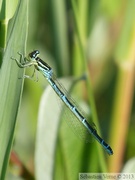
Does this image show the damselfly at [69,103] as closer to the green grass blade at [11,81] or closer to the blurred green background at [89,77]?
the blurred green background at [89,77]

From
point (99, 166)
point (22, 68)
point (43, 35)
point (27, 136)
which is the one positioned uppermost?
point (43, 35)

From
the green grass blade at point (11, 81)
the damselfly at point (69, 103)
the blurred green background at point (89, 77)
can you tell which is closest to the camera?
the green grass blade at point (11, 81)

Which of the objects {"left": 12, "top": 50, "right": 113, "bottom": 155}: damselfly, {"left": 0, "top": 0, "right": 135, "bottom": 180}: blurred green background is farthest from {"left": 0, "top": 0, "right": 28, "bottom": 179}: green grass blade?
{"left": 12, "top": 50, "right": 113, "bottom": 155}: damselfly

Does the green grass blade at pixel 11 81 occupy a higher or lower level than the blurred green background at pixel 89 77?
lower

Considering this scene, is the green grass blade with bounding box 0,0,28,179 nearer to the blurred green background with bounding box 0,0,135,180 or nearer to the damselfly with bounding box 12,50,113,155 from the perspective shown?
the blurred green background with bounding box 0,0,135,180

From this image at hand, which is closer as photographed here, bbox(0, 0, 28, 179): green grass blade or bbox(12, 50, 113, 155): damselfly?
bbox(0, 0, 28, 179): green grass blade

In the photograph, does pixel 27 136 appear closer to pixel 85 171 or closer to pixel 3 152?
pixel 85 171

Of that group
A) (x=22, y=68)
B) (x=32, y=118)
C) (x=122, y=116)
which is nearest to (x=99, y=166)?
(x=122, y=116)

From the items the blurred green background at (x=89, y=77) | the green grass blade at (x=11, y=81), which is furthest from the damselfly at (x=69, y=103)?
the green grass blade at (x=11, y=81)
